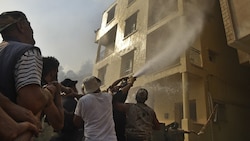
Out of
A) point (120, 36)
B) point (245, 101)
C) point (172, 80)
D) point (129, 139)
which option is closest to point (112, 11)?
point (120, 36)

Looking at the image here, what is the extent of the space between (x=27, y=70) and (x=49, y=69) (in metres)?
0.87

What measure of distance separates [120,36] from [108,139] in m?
14.0

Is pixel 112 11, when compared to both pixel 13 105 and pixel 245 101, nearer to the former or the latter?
pixel 245 101

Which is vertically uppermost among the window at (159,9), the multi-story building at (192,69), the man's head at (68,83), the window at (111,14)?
the window at (111,14)

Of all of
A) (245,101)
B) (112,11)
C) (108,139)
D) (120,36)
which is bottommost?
(108,139)

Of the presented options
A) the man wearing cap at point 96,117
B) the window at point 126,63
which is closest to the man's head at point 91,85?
the man wearing cap at point 96,117

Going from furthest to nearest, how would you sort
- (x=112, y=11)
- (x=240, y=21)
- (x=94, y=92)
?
(x=112, y=11) < (x=240, y=21) < (x=94, y=92)

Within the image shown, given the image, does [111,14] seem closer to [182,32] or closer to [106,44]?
[106,44]

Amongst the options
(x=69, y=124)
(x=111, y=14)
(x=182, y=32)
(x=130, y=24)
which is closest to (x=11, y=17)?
(x=69, y=124)

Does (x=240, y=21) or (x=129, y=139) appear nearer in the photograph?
(x=129, y=139)

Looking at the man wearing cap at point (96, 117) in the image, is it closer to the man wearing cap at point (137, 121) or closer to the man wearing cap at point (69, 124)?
the man wearing cap at point (69, 124)

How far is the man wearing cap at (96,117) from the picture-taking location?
285 cm

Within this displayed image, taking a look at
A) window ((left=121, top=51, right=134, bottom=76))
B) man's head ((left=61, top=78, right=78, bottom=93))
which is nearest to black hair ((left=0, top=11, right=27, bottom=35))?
man's head ((left=61, top=78, right=78, bottom=93))

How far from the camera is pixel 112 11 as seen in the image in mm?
20766
